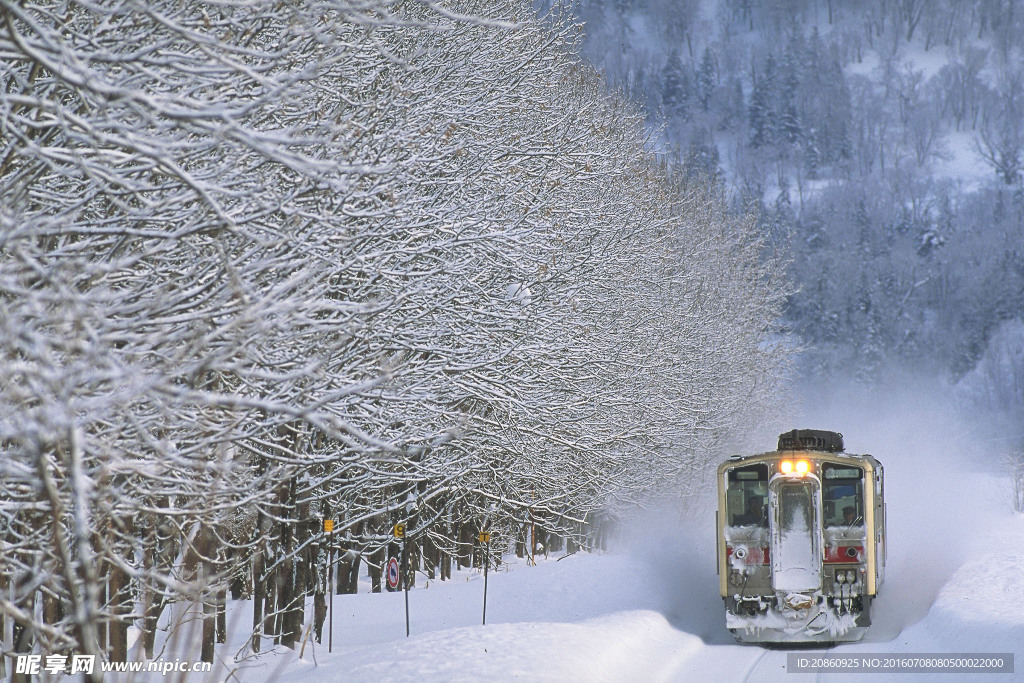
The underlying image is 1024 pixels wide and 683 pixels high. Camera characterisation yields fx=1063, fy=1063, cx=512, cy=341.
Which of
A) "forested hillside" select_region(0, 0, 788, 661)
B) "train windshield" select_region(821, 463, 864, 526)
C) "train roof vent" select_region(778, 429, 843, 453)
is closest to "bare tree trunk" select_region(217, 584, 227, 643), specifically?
"forested hillside" select_region(0, 0, 788, 661)

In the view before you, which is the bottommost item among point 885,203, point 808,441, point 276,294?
point 808,441

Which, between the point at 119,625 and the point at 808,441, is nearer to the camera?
the point at 119,625

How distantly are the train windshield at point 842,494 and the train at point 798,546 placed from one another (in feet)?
0.05

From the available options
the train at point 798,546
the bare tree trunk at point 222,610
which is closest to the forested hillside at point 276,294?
the bare tree trunk at point 222,610

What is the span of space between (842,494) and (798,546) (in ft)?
3.28

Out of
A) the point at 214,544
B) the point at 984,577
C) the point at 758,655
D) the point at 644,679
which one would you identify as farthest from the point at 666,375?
the point at 214,544

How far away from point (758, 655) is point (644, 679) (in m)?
2.82

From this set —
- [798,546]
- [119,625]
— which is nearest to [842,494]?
[798,546]

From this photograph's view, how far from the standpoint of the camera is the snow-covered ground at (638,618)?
11.6 m

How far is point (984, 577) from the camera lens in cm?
1812

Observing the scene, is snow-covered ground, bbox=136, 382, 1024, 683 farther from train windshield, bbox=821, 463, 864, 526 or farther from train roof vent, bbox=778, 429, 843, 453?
train roof vent, bbox=778, 429, 843, 453

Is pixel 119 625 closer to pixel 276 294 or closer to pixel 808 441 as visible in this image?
pixel 276 294

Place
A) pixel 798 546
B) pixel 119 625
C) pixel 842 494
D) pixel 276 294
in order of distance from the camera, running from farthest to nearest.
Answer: pixel 842 494 < pixel 798 546 < pixel 119 625 < pixel 276 294

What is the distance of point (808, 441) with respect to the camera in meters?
16.8
